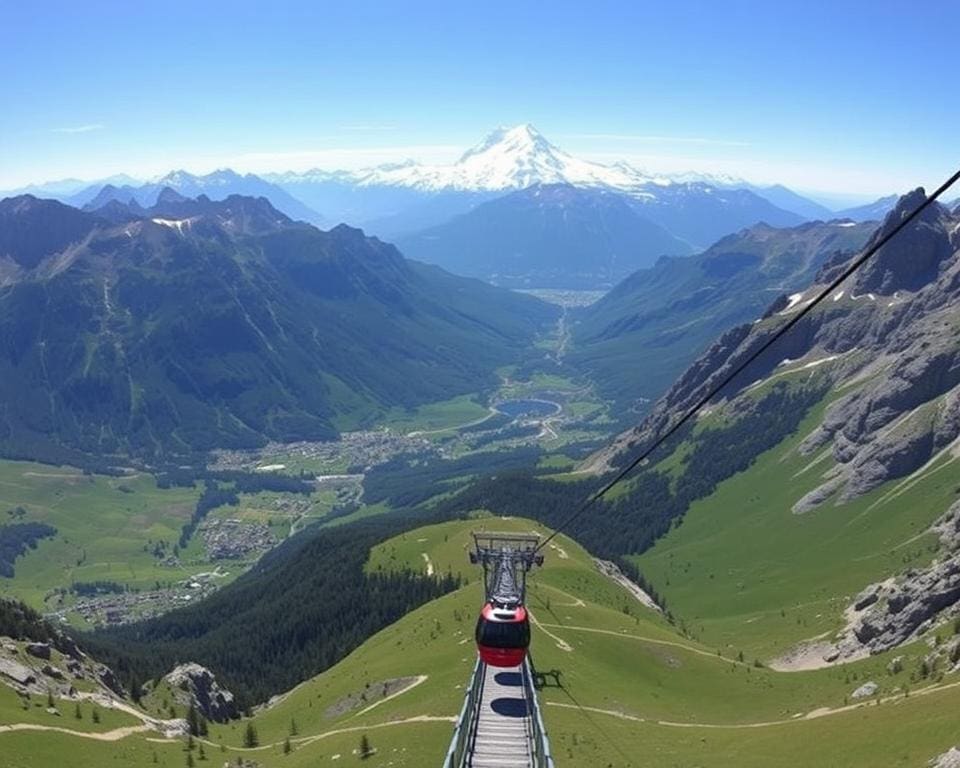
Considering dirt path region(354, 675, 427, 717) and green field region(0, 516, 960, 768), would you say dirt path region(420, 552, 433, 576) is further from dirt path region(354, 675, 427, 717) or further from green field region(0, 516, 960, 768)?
dirt path region(354, 675, 427, 717)

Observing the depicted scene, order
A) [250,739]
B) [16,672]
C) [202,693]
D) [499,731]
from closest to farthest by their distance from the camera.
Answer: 1. [499,731]
2. [16,672]
3. [250,739]
4. [202,693]

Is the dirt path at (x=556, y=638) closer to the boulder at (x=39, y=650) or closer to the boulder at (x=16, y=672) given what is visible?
the boulder at (x=16, y=672)

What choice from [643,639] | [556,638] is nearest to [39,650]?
[556,638]

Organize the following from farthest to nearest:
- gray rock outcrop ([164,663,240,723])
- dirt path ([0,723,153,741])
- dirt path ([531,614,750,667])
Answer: gray rock outcrop ([164,663,240,723]) < dirt path ([531,614,750,667]) < dirt path ([0,723,153,741])

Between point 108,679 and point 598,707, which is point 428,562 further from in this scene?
point 598,707

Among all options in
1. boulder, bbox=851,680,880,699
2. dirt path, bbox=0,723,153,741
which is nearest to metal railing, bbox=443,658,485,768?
dirt path, bbox=0,723,153,741

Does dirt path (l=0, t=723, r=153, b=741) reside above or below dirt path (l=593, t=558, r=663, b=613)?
above

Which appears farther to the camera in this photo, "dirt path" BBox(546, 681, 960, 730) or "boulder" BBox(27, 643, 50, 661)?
"boulder" BBox(27, 643, 50, 661)

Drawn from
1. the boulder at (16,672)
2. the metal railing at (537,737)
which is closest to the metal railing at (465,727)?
the metal railing at (537,737)

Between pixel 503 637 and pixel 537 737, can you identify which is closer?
pixel 537 737

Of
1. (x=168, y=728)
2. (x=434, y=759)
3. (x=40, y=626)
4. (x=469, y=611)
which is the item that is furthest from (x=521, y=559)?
(x=40, y=626)
